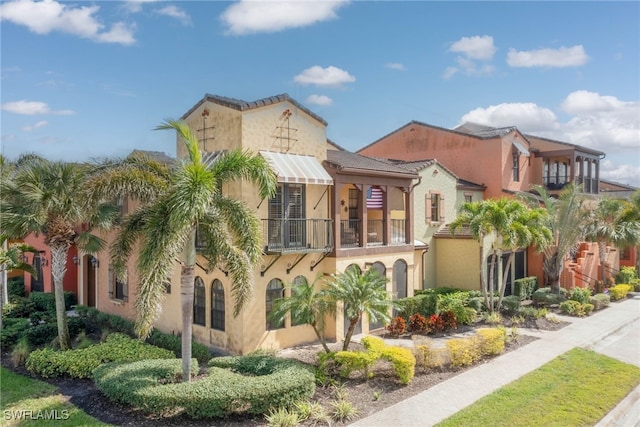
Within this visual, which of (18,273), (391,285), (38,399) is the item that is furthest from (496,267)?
(18,273)

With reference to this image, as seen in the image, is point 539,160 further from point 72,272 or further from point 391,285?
point 72,272

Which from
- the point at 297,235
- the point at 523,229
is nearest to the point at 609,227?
the point at 523,229

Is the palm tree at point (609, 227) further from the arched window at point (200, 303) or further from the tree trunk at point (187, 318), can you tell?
the tree trunk at point (187, 318)

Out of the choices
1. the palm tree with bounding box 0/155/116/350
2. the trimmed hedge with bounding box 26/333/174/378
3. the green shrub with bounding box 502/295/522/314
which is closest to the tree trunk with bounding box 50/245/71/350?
the palm tree with bounding box 0/155/116/350

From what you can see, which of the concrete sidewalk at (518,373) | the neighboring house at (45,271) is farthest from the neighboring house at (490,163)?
the neighboring house at (45,271)

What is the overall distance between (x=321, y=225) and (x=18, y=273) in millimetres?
24410

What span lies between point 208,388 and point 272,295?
6355mm

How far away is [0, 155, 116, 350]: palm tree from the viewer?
15.8 m

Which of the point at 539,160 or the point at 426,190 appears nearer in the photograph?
the point at 426,190

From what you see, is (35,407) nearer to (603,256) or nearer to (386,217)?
(386,217)

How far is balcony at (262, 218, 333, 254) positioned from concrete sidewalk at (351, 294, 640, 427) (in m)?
6.90

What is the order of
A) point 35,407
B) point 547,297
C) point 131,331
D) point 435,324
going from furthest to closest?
point 547,297
point 435,324
point 131,331
point 35,407

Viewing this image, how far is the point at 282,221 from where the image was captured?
680 inches

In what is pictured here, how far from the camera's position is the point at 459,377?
15250 mm
